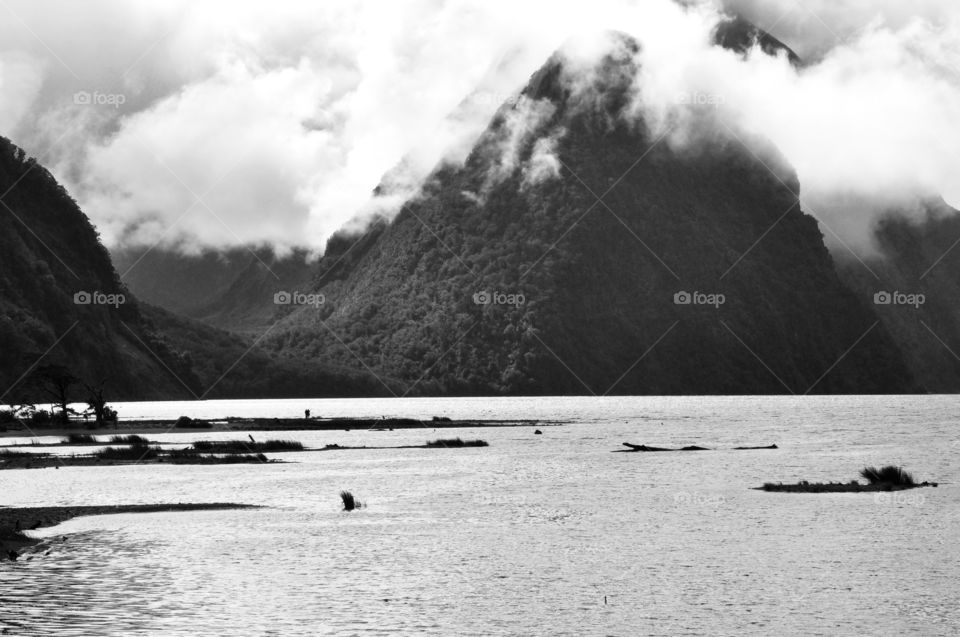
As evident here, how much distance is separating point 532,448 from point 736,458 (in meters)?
22.7

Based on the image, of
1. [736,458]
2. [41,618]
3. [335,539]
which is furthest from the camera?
[736,458]

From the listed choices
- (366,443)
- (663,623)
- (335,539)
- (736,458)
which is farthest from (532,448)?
(663,623)

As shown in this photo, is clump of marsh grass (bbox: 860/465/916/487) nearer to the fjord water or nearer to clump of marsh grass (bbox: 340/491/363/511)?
the fjord water

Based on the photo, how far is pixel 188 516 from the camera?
164 feet

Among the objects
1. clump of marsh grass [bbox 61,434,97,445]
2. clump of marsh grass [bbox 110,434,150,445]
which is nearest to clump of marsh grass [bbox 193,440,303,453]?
clump of marsh grass [bbox 110,434,150,445]

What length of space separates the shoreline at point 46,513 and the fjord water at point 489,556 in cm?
111

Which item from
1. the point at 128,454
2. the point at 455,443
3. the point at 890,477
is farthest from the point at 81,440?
the point at 890,477

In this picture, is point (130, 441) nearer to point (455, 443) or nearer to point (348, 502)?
point (455, 443)

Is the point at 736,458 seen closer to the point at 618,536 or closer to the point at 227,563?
the point at 618,536

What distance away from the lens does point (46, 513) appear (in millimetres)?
48375

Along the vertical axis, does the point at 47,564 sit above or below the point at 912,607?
above

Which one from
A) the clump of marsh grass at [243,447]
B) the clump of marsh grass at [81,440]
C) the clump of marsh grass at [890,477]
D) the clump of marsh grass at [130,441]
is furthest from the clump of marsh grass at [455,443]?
the clump of marsh grass at [890,477]

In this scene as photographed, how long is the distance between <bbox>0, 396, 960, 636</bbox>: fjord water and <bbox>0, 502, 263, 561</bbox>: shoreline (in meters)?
1.11

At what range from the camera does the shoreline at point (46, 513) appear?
1539 inches
